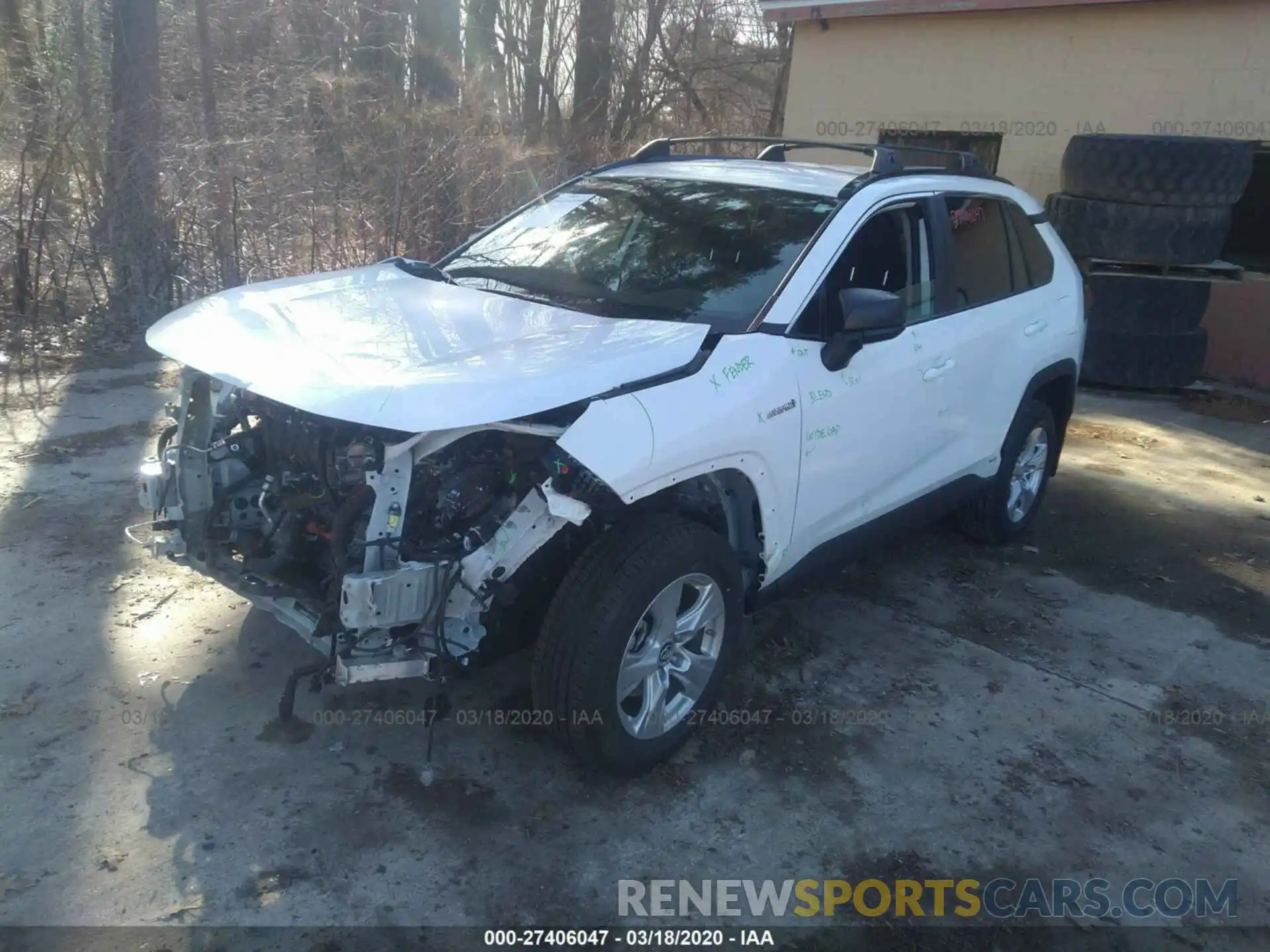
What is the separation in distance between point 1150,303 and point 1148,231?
24.6 inches

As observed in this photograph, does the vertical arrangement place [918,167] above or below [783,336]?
above

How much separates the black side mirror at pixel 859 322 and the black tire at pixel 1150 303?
6.11 m

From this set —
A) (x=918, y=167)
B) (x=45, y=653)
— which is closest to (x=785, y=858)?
(x=45, y=653)

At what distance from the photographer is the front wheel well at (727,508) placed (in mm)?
3512

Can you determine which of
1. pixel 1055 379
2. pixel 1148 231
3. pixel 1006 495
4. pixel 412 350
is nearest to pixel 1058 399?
pixel 1055 379

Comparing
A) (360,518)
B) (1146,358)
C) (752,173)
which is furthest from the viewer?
(1146,358)

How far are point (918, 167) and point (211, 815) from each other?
3928mm

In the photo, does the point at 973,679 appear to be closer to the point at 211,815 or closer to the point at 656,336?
the point at 656,336

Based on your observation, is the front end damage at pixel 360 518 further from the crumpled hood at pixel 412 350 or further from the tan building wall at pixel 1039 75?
the tan building wall at pixel 1039 75

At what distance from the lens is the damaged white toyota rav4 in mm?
3127

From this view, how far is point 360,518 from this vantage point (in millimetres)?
3299

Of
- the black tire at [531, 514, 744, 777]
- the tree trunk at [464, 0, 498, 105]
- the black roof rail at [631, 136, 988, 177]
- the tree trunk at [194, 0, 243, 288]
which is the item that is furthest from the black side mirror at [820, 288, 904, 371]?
the tree trunk at [464, 0, 498, 105]

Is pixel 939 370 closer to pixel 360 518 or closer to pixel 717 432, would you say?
pixel 717 432

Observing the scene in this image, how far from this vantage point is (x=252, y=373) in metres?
3.24
